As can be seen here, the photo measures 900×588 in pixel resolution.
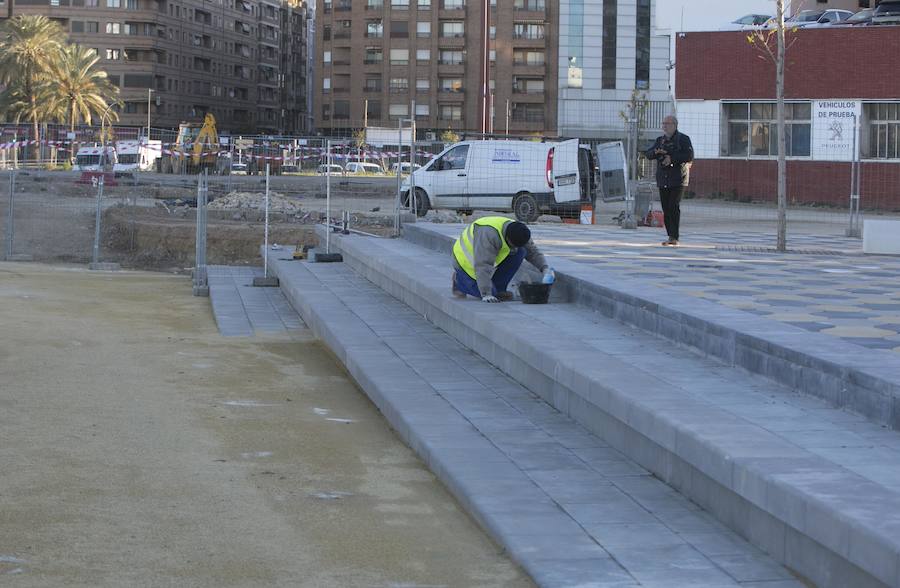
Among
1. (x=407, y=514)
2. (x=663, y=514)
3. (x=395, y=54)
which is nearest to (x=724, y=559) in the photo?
(x=663, y=514)

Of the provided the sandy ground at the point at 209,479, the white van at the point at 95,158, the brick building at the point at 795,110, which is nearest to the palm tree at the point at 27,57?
the white van at the point at 95,158

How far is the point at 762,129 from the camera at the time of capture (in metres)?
39.8

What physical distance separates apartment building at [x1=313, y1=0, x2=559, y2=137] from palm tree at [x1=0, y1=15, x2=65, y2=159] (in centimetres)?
2311

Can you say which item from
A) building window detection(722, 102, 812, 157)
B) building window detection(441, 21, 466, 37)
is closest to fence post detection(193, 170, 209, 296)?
building window detection(722, 102, 812, 157)

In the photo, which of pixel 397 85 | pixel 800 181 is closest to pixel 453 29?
pixel 397 85

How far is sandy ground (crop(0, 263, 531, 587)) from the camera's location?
18.7 feet

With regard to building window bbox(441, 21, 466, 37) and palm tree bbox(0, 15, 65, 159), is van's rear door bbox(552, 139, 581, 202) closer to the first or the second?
palm tree bbox(0, 15, 65, 159)

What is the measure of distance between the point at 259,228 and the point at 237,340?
16.9 m

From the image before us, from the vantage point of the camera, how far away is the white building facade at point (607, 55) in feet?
298

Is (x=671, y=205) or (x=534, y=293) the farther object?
(x=671, y=205)

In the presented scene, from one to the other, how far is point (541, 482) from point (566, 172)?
23.3 metres

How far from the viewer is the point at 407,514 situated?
22.0 ft

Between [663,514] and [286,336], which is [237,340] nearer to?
[286,336]

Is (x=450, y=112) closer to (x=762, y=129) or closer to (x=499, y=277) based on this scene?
(x=762, y=129)
